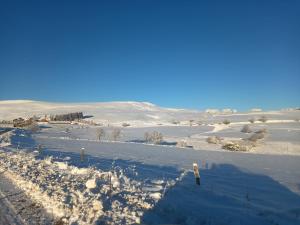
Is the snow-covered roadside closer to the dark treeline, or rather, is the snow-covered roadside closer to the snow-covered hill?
the dark treeline

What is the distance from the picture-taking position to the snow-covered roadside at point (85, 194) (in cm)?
873

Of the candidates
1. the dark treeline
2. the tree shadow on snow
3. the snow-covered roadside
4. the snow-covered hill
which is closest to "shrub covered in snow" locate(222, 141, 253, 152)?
the tree shadow on snow

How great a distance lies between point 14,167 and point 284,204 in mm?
12797

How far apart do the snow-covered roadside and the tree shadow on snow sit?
0.59m

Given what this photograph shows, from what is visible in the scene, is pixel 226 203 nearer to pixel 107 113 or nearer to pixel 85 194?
pixel 85 194

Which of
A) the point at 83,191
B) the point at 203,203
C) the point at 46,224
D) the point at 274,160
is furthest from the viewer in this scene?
the point at 274,160

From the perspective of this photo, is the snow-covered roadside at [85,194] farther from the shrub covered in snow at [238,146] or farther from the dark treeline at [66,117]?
the dark treeline at [66,117]

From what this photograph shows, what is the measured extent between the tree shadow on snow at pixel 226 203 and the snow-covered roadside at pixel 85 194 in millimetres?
591

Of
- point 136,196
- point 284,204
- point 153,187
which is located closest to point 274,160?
point 284,204

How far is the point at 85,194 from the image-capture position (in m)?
10.7

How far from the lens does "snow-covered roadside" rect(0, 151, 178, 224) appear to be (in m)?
8.73

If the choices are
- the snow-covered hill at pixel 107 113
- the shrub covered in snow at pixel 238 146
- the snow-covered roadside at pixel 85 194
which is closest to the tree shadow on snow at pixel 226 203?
the snow-covered roadside at pixel 85 194

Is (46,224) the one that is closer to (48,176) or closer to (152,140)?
(48,176)

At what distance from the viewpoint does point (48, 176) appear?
550 inches
